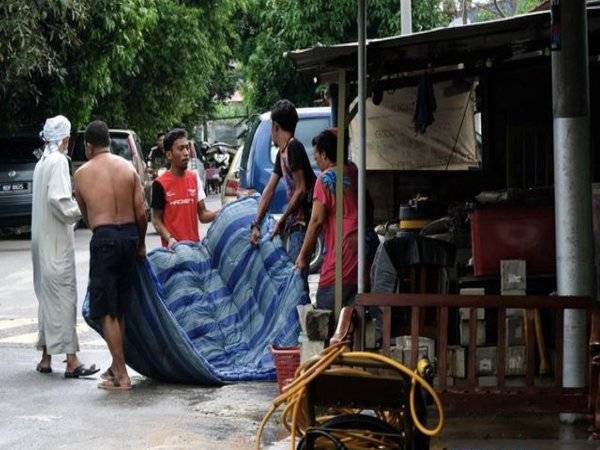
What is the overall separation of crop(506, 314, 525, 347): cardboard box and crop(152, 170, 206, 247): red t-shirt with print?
11.3 feet

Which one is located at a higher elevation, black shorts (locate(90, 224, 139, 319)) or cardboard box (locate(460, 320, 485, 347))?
black shorts (locate(90, 224, 139, 319))

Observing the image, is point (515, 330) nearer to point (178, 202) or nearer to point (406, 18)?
point (178, 202)

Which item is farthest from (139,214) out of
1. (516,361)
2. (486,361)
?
(516,361)

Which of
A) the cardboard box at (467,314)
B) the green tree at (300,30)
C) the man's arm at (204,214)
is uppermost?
the green tree at (300,30)

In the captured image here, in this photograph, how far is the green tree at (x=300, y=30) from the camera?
85.0 feet

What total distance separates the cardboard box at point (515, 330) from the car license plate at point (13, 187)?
16775 mm

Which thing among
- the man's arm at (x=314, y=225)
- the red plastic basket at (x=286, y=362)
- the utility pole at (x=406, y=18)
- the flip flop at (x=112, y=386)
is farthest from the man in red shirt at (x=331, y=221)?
the utility pole at (x=406, y=18)

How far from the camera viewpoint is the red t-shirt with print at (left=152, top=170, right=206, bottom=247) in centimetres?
1039

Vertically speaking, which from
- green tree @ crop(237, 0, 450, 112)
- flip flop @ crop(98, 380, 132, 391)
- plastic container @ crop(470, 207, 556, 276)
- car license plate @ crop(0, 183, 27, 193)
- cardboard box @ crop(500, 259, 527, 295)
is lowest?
flip flop @ crop(98, 380, 132, 391)

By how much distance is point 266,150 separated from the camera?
50.5 ft

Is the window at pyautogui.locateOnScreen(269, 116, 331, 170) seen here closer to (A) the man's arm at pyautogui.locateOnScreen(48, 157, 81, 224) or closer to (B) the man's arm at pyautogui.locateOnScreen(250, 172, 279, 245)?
(B) the man's arm at pyautogui.locateOnScreen(250, 172, 279, 245)

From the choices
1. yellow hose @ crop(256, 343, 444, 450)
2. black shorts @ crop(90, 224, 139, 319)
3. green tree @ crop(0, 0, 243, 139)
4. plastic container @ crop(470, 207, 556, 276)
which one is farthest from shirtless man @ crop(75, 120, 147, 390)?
green tree @ crop(0, 0, 243, 139)

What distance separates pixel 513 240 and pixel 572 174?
1.39 m

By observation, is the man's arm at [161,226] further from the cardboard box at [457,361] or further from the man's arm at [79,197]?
the cardboard box at [457,361]
